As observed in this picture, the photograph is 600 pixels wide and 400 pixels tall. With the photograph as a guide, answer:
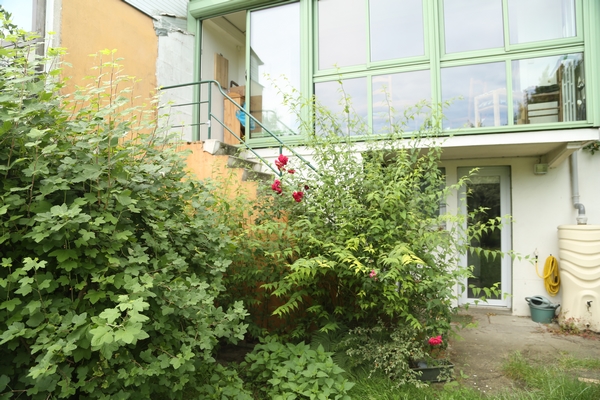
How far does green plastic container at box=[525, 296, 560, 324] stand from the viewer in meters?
5.20

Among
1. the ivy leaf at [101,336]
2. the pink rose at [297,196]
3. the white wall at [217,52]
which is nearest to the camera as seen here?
the ivy leaf at [101,336]

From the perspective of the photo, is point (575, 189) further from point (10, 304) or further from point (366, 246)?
point (10, 304)

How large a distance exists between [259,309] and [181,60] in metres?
5.49

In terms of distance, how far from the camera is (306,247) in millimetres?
3373

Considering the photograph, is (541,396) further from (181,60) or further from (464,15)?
(181,60)

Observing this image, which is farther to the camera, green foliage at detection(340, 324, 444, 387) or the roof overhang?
the roof overhang

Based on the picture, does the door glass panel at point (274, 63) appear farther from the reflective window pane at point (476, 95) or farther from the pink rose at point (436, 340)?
the pink rose at point (436, 340)

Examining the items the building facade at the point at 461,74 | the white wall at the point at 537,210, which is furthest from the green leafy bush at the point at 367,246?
the white wall at the point at 537,210

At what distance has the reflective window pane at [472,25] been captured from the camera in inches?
213

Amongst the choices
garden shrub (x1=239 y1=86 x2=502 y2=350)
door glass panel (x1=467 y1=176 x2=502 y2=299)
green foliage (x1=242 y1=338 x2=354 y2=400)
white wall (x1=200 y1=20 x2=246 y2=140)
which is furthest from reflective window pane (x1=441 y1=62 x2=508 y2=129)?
white wall (x1=200 y1=20 x2=246 y2=140)

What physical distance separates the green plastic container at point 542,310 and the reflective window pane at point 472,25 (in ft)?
12.6

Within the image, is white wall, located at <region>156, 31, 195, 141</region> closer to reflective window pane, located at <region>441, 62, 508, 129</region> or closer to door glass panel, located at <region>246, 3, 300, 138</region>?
door glass panel, located at <region>246, 3, 300, 138</region>

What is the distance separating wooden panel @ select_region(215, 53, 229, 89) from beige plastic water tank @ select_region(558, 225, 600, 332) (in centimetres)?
709

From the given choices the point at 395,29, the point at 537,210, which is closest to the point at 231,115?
the point at 395,29
